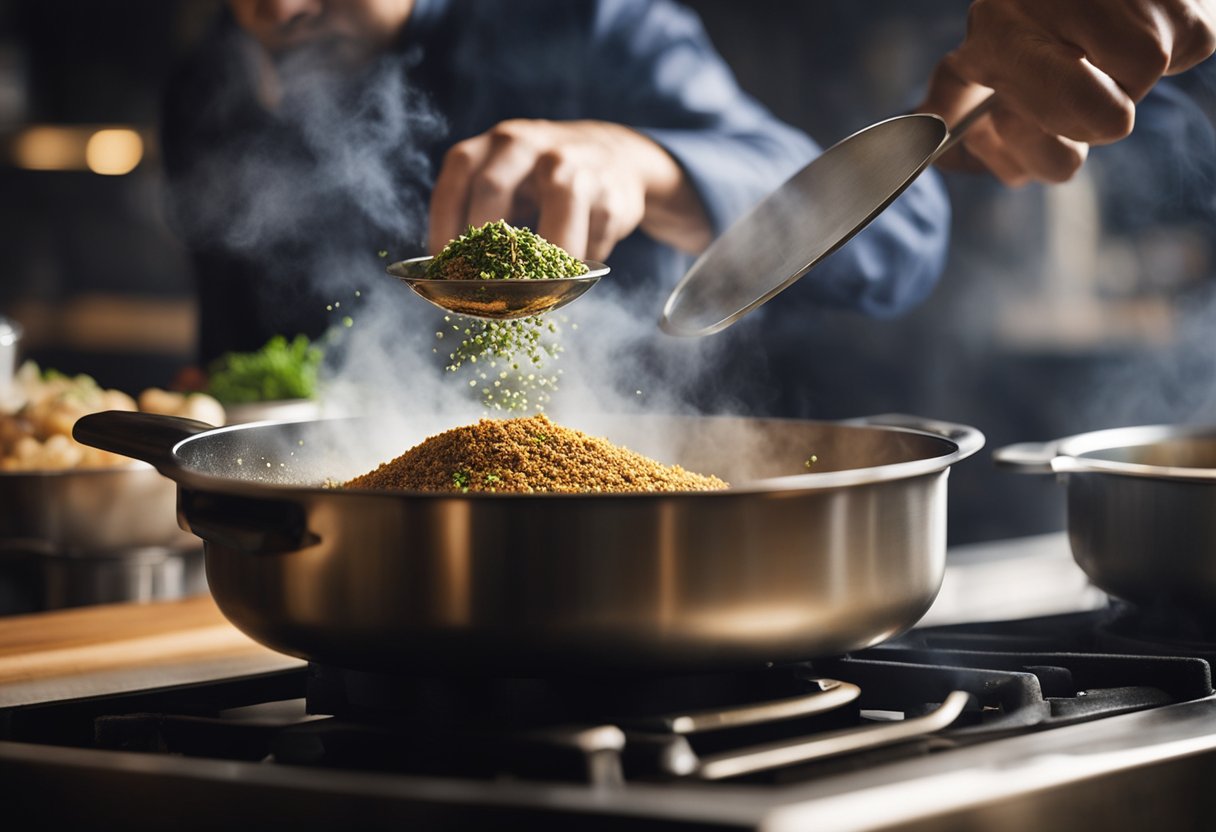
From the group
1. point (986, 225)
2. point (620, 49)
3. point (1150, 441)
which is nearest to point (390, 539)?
point (1150, 441)

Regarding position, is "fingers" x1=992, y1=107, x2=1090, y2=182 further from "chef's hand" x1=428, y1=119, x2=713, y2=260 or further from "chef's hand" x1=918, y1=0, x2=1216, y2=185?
"chef's hand" x1=428, y1=119, x2=713, y2=260

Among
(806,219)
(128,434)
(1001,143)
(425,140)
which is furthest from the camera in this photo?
(425,140)

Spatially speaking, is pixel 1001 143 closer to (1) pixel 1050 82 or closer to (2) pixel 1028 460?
(1) pixel 1050 82

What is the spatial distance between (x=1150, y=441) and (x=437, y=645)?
728 mm

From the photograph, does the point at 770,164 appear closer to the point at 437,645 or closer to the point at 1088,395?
the point at 437,645

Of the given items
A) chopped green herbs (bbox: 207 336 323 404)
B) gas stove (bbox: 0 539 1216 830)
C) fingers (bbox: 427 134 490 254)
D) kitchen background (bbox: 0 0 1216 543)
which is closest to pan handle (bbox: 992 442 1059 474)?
gas stove (bbox: 0 539 1216 830)

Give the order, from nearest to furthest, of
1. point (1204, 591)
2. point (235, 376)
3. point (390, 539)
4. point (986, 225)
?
point (390, 539)
point (1204, 591)
point (235, 376)
point (986, 225)

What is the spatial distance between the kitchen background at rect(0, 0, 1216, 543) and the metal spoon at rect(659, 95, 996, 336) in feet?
6.26

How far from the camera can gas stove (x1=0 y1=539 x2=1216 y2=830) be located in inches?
22.4

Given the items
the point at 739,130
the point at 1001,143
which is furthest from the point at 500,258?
the point at 739,130

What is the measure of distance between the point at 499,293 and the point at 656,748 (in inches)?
18.3

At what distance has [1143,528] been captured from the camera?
0.94m

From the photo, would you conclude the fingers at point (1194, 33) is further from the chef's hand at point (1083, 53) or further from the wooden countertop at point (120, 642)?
the wooden countertop at point (120, 642)

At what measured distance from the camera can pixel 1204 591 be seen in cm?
92
